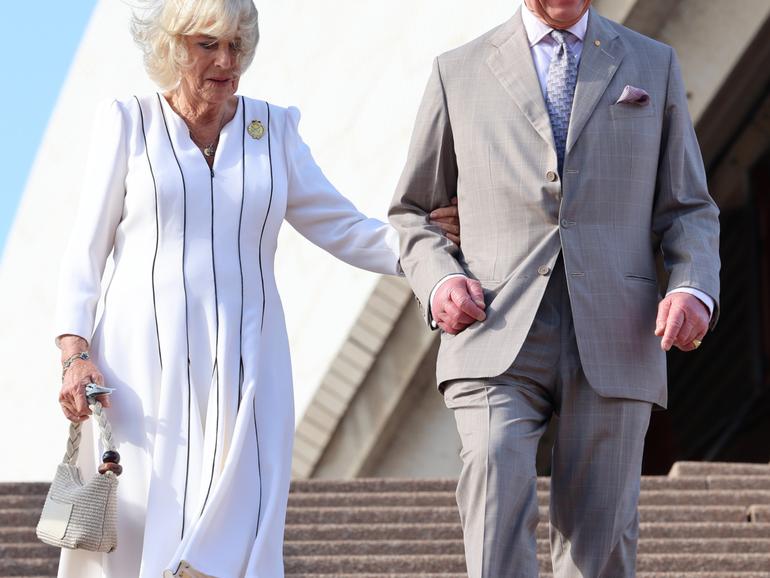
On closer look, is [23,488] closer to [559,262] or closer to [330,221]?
[330,221]

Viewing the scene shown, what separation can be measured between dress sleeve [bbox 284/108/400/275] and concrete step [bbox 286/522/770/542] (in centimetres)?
186

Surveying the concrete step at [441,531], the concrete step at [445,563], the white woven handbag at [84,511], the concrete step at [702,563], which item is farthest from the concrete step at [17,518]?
the white woven handbag at [84,511]

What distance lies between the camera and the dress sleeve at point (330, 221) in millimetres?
4742

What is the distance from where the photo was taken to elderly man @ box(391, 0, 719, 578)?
13.7 ft

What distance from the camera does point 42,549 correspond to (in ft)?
20.8

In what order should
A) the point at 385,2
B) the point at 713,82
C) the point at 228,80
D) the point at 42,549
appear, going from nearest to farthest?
the point at 228,80, the point at 42,549, the point at 713,82, the point at 385,2

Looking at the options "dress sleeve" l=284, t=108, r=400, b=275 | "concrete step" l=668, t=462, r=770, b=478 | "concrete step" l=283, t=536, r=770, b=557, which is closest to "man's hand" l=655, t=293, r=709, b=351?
"dress sleeve" l=284, t=108, r=400, b=275

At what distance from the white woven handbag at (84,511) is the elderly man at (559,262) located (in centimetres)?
80

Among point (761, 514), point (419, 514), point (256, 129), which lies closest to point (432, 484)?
point (419, 514)

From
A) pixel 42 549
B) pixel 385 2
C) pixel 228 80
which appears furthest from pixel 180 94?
pixel 385 2

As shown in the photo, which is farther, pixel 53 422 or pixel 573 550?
pixel 53 422

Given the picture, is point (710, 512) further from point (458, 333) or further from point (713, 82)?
point (713, 82)

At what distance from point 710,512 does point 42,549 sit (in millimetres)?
2354

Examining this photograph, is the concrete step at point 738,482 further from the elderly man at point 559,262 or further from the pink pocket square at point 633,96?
the pink pocket square at point 633,96
